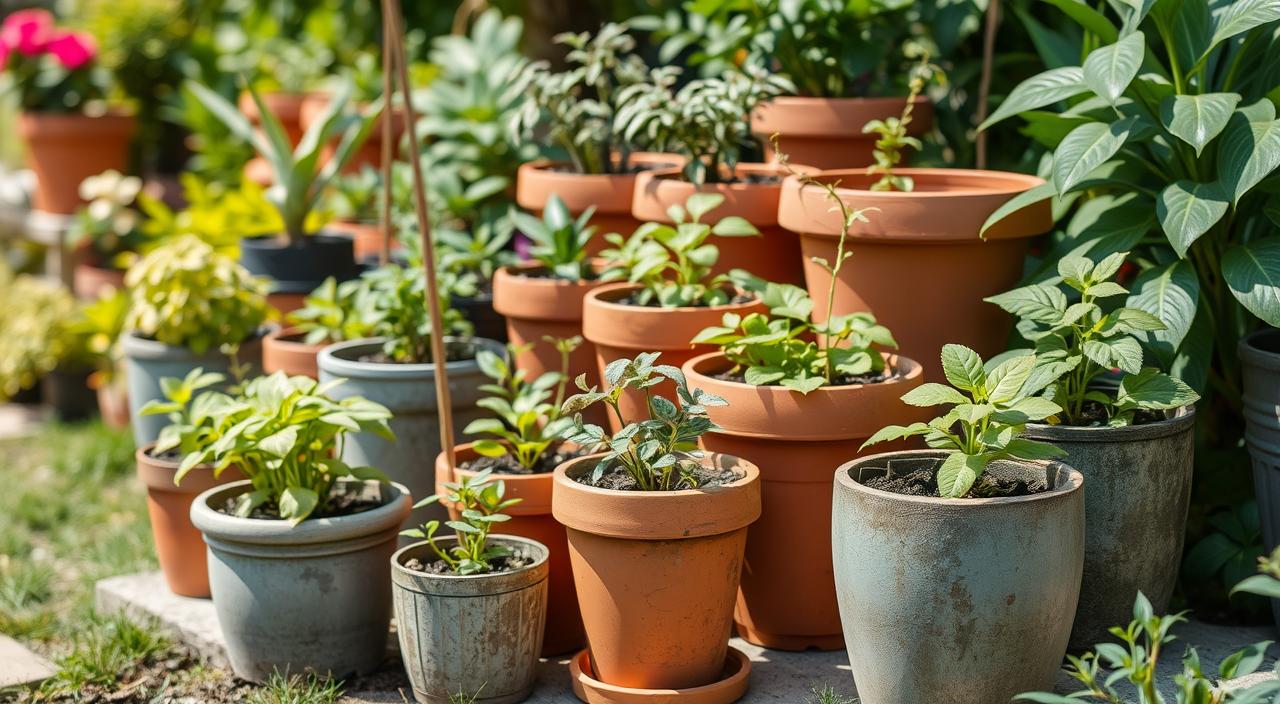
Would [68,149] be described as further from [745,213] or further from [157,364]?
[745,213]

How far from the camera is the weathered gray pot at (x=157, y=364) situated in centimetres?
388

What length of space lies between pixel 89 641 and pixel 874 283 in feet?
6.18

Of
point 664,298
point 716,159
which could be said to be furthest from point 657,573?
point 716,159

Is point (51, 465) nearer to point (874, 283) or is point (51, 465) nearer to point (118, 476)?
point (118, 476)

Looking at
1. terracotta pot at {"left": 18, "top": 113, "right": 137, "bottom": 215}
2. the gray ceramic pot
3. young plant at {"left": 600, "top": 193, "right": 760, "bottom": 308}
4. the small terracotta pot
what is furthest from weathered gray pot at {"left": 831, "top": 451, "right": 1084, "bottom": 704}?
terracotta pot at {"left": 18, "top": 113, "right": 137, "bottom": 215}

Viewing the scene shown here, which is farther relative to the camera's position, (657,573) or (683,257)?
(683,257)

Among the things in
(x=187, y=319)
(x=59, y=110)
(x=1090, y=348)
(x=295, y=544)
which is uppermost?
(x=59, y=110)

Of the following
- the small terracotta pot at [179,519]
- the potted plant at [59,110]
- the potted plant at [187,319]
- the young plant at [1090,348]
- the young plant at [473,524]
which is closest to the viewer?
the young plant at [1090,348]

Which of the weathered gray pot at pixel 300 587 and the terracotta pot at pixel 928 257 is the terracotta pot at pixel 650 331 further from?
the weathered gray pot at pixel 300 587

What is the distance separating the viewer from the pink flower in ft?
19.9

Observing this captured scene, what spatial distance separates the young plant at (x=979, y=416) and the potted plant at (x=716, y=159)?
3.00ft

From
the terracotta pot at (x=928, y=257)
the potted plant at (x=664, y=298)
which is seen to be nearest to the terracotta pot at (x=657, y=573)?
the potted plant at (x=664, y=298)

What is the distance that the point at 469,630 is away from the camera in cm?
265

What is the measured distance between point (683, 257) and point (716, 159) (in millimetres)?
425
